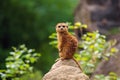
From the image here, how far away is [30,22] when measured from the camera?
30.2 metres

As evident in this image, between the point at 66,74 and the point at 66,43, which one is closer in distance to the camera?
the point at 66,74

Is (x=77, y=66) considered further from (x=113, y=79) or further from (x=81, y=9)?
(x=81, y=9)

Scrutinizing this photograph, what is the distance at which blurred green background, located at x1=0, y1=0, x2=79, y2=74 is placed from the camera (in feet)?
93.1

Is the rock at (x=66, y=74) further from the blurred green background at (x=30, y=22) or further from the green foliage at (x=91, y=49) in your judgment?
the blurred green background at (x=30, y=22)


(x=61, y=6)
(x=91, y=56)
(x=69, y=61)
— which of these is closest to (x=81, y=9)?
(x=91, y=56)

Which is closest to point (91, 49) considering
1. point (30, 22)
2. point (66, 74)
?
point (66, 74)

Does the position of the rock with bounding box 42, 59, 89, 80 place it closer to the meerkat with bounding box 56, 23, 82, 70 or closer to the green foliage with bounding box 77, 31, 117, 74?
the meerkat with bounding box 56, 23, 82, 70

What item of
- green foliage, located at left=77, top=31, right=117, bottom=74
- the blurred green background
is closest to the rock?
green foliage, located at left=77, top=31, right=117, bottom=74

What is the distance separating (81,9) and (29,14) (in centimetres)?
1259

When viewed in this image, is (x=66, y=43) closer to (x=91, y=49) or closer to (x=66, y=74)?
(x=66, y=74)

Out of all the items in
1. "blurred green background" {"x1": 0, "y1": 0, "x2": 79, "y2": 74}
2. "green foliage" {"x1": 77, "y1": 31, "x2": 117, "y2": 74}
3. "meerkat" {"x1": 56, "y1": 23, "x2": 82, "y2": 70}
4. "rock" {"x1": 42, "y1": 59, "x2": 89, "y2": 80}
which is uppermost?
"blurred green background" {"x1": 0, "y1": 0, "x2": 79, "y2": 74}

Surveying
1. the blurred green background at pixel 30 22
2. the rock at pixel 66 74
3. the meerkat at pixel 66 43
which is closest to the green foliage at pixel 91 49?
the meerkat at pixel 66 43

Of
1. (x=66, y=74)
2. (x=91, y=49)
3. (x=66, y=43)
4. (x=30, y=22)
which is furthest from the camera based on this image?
(x=30, y=22)

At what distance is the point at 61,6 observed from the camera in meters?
32.0
